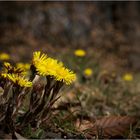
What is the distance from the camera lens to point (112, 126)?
287 cm

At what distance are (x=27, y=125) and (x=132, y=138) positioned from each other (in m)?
0.79

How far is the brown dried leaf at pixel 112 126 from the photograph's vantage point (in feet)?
9.05

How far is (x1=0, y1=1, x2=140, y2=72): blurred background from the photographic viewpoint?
368 inches

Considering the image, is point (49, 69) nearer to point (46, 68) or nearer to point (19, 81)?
point (46, 68)

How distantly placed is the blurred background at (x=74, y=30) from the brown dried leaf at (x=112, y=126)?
5.92m

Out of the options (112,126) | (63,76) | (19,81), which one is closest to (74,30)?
(112,126)

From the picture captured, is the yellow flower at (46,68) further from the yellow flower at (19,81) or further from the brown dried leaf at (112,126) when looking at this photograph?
the brown dried leaf at (112,126)

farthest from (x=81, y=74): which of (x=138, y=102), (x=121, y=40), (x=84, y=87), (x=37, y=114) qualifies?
(x=121, y=40)

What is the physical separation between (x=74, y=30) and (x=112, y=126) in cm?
707

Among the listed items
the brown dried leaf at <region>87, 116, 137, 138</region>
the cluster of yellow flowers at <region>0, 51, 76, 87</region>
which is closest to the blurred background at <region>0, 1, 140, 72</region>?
the brown dried leaf at <region>87, 116, 137, 138</region>

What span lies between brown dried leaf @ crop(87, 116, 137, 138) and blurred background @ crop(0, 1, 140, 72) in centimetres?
592

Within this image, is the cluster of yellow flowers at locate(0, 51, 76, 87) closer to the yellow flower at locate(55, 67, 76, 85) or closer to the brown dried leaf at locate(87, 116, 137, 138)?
the yellow flower at locate(55, 67, 76, 85)

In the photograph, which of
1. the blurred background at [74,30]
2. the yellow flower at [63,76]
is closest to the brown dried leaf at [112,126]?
the yellow flower at [63,76]

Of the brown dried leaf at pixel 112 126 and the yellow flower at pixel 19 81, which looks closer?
the yellow flower at pixel 19 81
